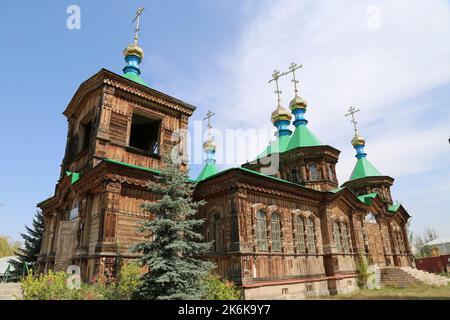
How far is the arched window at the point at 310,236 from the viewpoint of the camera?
638 inches

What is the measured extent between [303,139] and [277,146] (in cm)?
290

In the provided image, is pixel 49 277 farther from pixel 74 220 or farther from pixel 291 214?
pixel 291 214

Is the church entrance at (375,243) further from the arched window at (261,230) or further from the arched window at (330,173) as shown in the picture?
the arched window at (261,230)

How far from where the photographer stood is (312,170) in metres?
21.0

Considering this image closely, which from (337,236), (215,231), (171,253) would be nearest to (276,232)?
(215,231)

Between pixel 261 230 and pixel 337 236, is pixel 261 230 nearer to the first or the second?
pixel 261 230

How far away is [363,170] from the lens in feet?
99.1

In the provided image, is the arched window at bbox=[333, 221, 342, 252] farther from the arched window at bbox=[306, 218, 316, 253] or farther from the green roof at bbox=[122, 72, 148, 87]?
the green roof at bbox=[122, 72, 148, 87]

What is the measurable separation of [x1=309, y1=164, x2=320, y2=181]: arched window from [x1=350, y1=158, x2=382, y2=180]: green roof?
11.5 m

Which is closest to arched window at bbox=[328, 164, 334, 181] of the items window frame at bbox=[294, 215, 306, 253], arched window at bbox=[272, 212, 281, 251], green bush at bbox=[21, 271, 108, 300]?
window frame at bbox=[294, 215, 306, 253]

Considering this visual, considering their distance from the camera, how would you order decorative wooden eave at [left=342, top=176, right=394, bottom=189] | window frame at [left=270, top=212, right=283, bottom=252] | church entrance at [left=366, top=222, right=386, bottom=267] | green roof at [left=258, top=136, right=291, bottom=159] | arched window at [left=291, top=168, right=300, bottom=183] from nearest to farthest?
window frame at [left=270, top=212, right=283, bottom=252], arched window at [left=291, top=168, right=300, bottom=183], church entrance at [left=366, top=222, right=386, bottom=267], green roof at [left=258, top=136, right=291, bottom=159], decorative wooden eave at [left=342, top=176, right=394, bottom=189]

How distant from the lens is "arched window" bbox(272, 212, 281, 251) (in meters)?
14.3

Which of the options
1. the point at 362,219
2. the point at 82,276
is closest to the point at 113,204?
the point at 82,276

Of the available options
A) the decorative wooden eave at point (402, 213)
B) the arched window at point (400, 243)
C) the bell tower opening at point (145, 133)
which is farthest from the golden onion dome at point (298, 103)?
the arched window at point (400, 243)
